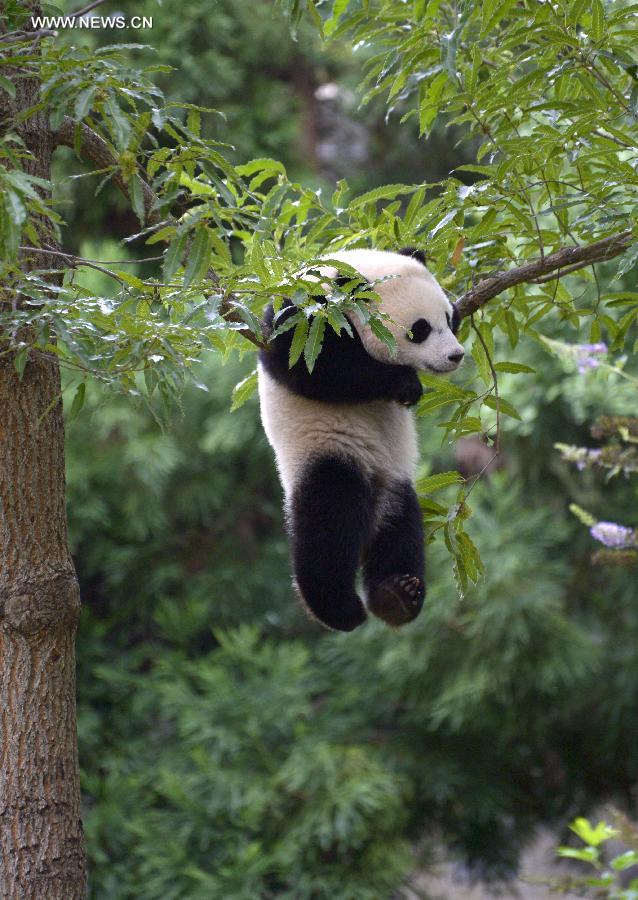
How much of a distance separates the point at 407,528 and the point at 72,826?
98cm

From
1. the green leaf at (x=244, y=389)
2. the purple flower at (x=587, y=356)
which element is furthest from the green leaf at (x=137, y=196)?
the purple flower at (x=587, y=356)

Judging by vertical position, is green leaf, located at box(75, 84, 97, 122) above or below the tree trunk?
above

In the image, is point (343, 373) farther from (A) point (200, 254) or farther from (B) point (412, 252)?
(A) point (200, 254)

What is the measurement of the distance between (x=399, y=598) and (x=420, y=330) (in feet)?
1.96

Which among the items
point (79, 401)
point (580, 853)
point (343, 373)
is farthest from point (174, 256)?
point (580, 853)

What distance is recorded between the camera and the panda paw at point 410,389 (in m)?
2.28

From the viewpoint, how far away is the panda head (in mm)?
2338

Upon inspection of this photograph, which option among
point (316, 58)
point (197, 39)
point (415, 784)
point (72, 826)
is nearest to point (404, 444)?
point (72, 826)

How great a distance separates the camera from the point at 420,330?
2.36 metres

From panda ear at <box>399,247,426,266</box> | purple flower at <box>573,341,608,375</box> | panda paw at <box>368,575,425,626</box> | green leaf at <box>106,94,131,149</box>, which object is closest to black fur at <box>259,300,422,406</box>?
panda ear at <box>399,247,426,266</box>

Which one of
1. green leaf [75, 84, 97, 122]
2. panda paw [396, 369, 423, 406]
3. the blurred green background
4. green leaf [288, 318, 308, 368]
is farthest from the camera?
the blurred green background

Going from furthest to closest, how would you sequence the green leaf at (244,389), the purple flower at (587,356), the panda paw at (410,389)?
the purple flower at (587,356)
the green leaf at (244,389)
the panda paw at (410,389)

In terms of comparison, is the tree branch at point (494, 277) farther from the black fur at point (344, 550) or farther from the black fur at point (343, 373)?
the black fur at point (344, 550)

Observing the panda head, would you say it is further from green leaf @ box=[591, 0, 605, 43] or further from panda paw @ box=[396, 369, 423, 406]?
green leaf @ box=[591, 0, 605, 43]
